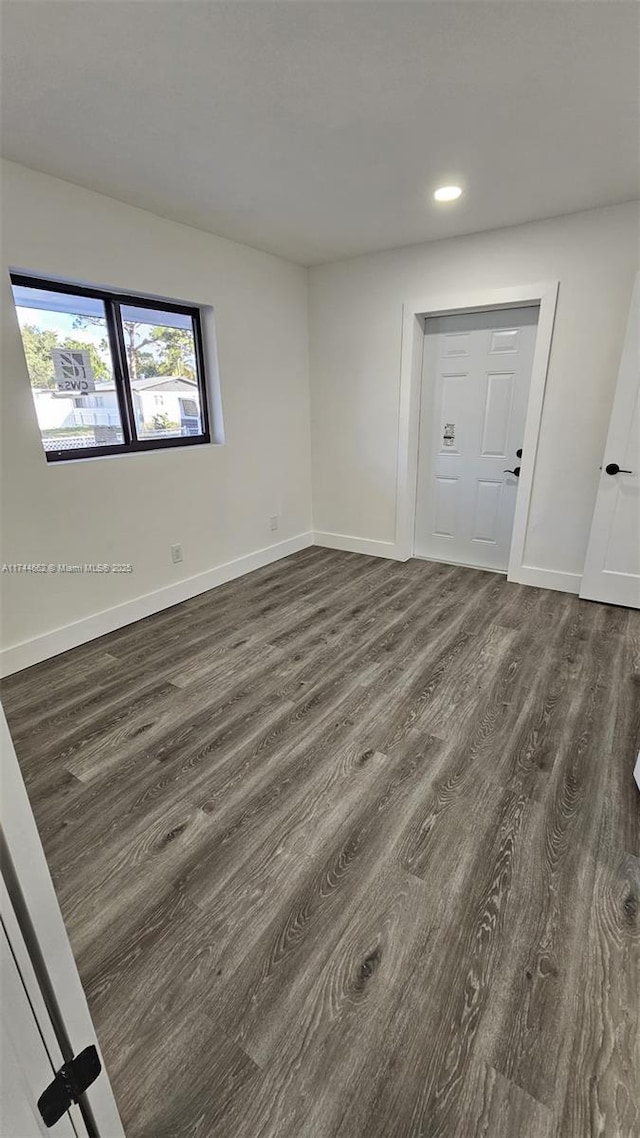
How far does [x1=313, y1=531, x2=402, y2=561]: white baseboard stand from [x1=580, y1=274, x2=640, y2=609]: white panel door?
1.61 metres

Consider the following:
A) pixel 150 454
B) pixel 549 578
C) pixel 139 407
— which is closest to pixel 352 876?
pixel 150 454

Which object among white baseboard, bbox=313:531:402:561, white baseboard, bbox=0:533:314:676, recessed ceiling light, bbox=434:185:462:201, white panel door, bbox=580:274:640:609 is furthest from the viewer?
Answer: white baseboard, bbox=313:531:402:561

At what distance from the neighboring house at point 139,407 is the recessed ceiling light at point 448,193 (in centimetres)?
194

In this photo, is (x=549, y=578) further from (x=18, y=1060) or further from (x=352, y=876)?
(x=18, y=1060)

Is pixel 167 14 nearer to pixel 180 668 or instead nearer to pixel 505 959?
pixel 180 668

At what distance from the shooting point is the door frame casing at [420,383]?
3219 millimetres

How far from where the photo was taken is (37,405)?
8.54 feet

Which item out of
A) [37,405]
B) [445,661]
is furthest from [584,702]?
[37,405]

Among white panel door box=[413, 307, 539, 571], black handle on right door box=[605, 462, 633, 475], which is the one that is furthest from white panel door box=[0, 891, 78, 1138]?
white panel door box=[413, 307, 539, 571]

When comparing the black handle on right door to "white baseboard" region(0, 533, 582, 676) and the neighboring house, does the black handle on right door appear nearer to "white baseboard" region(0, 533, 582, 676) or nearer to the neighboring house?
"white baseboard" region(0, 533, 582, 676)

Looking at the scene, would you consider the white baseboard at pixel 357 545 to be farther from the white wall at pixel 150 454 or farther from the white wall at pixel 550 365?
the white wall at pixel 150 454

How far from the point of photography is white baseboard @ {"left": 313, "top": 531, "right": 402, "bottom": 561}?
4.37 metres

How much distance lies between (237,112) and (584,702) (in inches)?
116

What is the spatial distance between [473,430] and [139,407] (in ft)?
8.31
